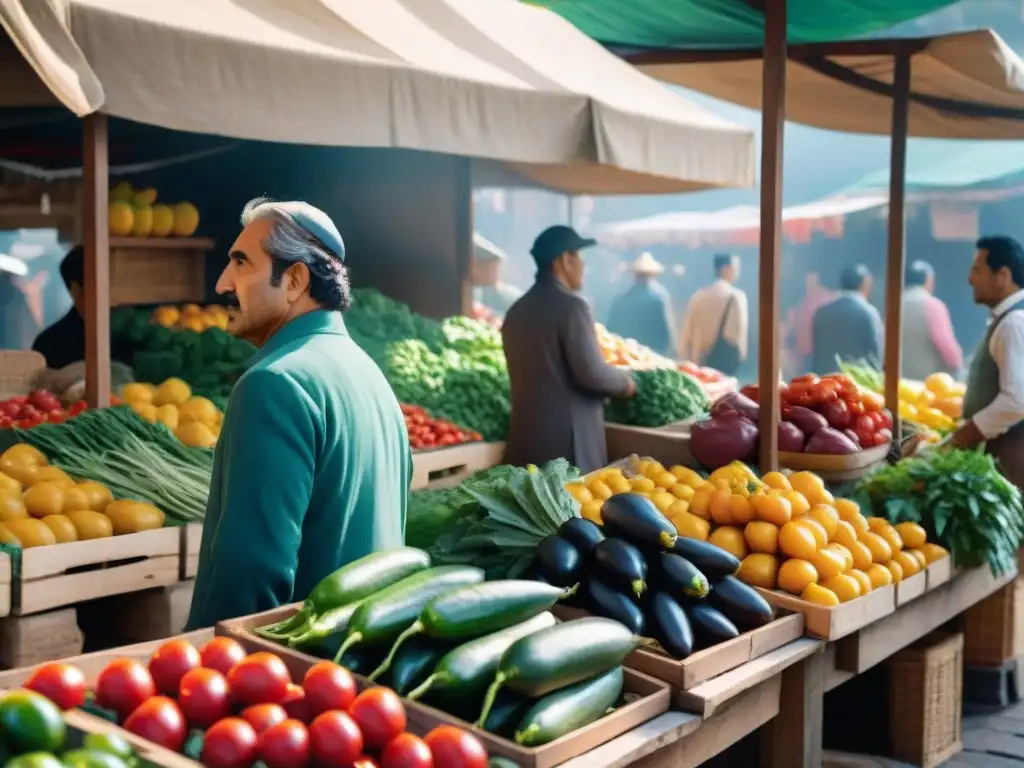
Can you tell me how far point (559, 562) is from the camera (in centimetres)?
293

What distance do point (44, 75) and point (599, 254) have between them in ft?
85.6

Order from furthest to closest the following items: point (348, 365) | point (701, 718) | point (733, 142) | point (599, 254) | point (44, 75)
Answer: point (599, 254) → point (733, 142) → point (44, 75) → point (348, 365) → point (701, 718)

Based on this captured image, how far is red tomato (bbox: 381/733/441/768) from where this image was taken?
6.23 feet

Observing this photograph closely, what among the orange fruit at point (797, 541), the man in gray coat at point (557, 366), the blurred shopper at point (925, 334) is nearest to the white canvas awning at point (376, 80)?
the man in gray coat at point (557, 366)

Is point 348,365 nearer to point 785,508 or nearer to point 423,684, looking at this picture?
point 423,684

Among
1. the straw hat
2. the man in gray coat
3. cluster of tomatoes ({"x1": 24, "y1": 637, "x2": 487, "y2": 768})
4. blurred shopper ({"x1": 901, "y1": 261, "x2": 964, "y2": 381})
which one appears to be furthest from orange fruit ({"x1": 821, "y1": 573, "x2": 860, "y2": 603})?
the straw hat

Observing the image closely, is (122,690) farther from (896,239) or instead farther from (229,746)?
(896,239)

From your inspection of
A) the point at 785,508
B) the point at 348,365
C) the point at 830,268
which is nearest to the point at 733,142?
the point at 785,508

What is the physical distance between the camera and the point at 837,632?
133 inches

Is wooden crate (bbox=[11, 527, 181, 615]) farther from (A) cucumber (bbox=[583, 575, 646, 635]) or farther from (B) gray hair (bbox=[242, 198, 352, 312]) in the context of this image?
(A) cucumber (bbox=[583, 575, 646, 635])

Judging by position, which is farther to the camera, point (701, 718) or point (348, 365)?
point (348, 365)

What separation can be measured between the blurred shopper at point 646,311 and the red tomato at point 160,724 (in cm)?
1085

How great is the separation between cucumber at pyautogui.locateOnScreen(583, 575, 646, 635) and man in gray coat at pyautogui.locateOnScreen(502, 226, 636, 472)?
3063 millimetres

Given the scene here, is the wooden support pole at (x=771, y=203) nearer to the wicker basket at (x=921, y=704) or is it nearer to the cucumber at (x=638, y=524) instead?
the wicker basket at (x=921, y=704)
